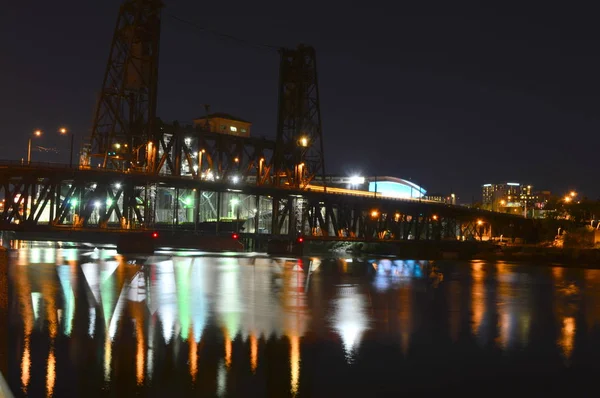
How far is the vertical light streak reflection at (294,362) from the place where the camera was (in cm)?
1355

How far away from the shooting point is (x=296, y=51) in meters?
99.8

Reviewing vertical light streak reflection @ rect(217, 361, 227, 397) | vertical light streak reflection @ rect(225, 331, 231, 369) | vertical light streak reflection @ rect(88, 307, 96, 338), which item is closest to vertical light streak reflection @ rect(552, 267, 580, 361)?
vertical light streak reflection @ rect(225, 331, 231, 369)

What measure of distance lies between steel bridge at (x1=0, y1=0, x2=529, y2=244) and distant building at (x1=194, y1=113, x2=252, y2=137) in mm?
38680

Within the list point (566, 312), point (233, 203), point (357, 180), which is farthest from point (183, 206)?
point (566, 312)

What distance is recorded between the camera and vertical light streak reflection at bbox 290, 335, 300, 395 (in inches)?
533

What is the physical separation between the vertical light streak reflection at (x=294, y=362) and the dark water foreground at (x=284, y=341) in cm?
5

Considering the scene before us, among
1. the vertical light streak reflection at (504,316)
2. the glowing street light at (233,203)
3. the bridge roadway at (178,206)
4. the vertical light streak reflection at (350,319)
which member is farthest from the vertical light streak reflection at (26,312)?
the glowing street light at (233,203)

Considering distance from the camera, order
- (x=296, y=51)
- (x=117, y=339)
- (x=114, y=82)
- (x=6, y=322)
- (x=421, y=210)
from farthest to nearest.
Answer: (x=421, y=210) < (x=296, y=51) < (x=114, y=82) < (x=6, y=322) < (x=117, y=339)

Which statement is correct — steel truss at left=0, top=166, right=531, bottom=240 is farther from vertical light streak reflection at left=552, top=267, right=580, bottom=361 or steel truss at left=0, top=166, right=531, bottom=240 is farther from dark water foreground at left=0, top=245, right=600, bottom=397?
vertical light streak reflection at left=552, top=267, right=580, bottom=361

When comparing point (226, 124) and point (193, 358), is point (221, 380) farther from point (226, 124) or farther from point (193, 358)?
point (226, 124)

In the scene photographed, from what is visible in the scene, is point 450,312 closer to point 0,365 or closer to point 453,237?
point 0,365

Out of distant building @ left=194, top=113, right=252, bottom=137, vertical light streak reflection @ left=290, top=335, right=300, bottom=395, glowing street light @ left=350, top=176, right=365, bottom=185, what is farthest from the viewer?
glowing street light @ left=350, top=176, right=365, bottom=185

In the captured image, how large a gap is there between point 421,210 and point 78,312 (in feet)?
320

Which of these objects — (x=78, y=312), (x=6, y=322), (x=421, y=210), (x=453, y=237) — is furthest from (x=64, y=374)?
(x=453, y=237)
